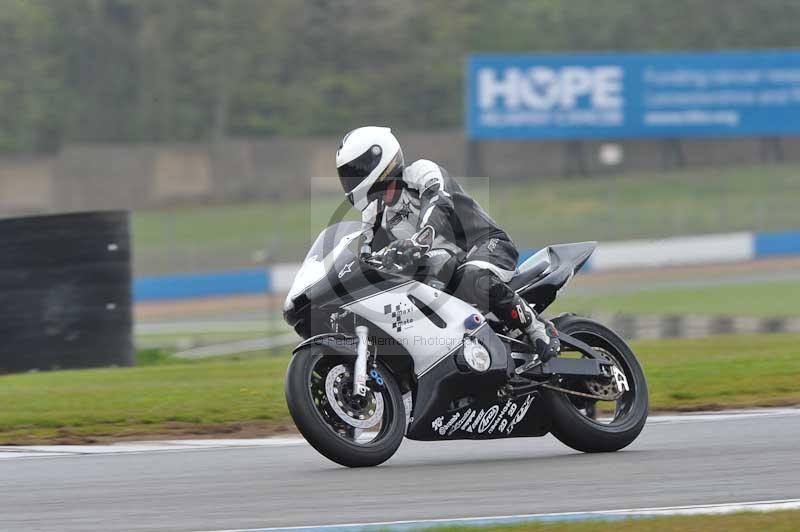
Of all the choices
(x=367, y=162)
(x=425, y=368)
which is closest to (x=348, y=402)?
(x=425, y=368)

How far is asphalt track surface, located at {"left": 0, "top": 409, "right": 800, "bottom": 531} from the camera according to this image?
5734 mm

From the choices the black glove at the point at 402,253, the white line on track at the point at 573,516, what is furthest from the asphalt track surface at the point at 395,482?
the black glove at the point at 402,253

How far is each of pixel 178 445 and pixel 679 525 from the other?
3825 mm

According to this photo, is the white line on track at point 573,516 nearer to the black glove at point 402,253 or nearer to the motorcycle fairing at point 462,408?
the motorcycle fairing at point 462,408

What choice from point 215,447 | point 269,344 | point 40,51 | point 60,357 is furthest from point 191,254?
point 215,447

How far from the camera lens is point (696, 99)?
41750mm

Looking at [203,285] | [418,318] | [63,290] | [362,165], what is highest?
[362,165]

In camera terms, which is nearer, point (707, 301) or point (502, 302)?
point (502, 302)

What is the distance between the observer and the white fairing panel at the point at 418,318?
684 centimetres

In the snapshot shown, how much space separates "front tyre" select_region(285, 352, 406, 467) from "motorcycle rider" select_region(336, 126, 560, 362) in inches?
22.9

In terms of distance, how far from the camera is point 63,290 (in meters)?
11.7

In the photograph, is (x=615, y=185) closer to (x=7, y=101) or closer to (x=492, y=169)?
(x=492, y=169)

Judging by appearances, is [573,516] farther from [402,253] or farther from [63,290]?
[63,290]

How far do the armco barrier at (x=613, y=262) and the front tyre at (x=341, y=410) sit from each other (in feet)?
73.2
